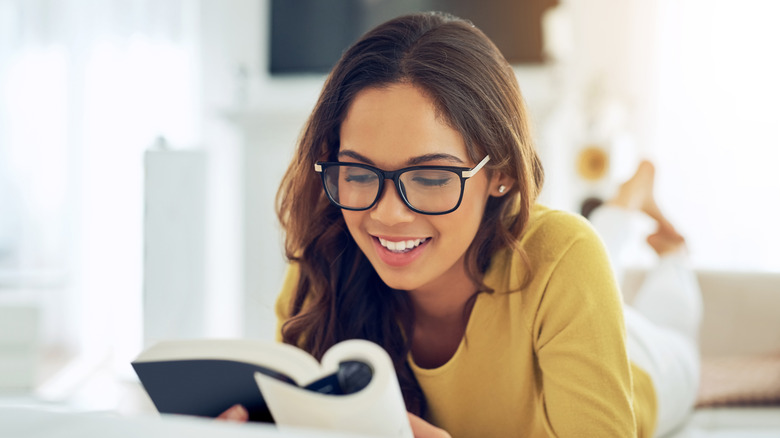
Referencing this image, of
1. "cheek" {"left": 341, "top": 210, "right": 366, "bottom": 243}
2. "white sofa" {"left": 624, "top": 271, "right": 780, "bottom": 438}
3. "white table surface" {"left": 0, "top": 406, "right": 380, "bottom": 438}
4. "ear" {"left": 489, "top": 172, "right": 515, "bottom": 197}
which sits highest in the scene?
"ear" {"left": 489, "top": 172, "right": 515, "bottom": 197}

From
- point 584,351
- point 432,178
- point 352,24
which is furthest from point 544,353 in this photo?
point 352,24

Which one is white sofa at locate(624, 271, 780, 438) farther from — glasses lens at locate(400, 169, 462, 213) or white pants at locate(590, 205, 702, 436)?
glasses lens at locate(400, 169, 462, 213)

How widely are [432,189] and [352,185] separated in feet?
→ 0.39

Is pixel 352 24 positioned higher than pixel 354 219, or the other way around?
pixel 352 24

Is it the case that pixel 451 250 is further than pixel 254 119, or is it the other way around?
pixel 254 119

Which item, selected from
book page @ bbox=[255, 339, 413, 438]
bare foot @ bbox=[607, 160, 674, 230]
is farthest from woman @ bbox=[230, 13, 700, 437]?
bare foot @ bbox=[607, 160, 674, 230]

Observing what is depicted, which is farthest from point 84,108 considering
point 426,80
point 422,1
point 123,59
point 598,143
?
point 426,80

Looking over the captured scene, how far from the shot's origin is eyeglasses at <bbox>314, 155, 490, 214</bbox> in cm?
91

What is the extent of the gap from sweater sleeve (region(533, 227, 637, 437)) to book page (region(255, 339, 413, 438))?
0.33 m

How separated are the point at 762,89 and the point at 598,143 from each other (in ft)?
2.88

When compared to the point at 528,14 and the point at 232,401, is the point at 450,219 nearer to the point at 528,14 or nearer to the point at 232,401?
the point at 232,401

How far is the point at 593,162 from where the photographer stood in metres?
2.97

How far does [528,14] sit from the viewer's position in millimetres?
3162

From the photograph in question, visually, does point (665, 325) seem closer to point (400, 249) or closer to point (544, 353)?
point (544, 353)
